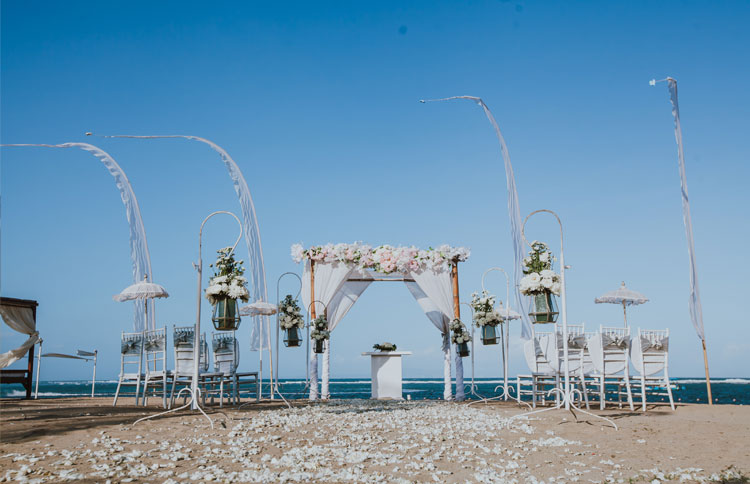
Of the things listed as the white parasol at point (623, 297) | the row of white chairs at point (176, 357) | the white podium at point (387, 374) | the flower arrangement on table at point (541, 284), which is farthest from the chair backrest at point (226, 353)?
the white parasol at point (623, 297)

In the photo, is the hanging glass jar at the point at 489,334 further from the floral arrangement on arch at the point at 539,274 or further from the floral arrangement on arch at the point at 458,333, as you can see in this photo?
the floral arrangement on arch at the point at 539,274

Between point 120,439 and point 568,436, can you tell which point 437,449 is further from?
point 120,439

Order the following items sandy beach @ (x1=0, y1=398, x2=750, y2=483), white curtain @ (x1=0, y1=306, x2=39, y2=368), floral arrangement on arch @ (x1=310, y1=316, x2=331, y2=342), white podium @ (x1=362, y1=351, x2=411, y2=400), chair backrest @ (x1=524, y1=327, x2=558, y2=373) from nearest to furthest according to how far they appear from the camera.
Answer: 1. sandy beach @ (x1=0, y1=398, x2=750, y2=483)
2. chair backrest @ (x1=524, y1=327, x2=558, y2=373)
3. floral arrangement on arch @ (x1=310, y1=316, x2=331, y2=342)
4. white podium @ (x1=362, y1=351, x2=411, y2=400)
5. white curtain @ (x1=0, y1=306, x2=39, y2=368)

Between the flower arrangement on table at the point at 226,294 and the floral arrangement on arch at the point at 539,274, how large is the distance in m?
3.69

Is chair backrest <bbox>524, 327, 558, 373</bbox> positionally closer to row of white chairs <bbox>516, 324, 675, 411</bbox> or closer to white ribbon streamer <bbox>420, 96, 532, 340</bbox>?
row of white chairs <bbox>516, 324, 675, 411</bbox>

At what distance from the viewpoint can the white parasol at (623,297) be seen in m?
12.1

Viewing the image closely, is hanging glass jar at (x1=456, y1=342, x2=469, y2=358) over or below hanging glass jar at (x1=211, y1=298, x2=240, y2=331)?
below

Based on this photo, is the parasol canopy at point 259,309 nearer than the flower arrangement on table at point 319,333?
No

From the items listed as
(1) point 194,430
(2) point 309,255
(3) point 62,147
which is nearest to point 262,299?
(2) point 309,255

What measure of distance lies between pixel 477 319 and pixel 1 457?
25.4 ft

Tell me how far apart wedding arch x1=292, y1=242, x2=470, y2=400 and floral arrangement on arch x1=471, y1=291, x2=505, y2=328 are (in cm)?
128

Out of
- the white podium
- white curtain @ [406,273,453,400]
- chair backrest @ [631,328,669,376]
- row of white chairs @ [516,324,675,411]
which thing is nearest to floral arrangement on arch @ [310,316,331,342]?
the white podium

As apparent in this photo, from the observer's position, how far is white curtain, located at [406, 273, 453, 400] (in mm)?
12125

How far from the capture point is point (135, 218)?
571 inches
